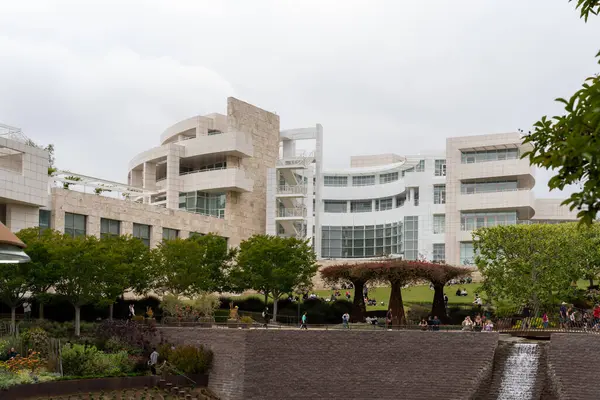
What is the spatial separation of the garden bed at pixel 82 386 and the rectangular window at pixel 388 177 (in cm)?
5634

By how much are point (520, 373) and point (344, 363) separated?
31.9 feet

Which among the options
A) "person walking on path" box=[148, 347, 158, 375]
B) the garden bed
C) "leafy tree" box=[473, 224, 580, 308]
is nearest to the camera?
the garden bed

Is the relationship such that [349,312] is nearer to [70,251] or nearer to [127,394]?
[70,251]

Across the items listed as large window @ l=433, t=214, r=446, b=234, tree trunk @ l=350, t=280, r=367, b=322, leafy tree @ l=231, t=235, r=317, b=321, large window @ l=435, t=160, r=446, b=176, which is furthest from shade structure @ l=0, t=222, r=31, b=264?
large window @ l=435, t=160, r=446, b=176

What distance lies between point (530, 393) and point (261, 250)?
1100 inches

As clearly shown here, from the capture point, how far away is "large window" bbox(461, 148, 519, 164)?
295 feet

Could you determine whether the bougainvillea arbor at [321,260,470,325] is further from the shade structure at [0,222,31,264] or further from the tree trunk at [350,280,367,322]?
the shade structure at [0,222,31,264]

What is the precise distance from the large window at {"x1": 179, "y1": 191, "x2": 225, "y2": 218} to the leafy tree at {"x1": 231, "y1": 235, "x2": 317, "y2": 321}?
2401 cm

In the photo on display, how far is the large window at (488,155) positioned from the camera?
8988 cm

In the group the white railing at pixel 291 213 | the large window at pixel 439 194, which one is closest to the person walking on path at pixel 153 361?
the white railing at pixel 291 213

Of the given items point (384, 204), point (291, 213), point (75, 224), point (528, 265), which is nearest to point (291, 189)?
point (291, 213)

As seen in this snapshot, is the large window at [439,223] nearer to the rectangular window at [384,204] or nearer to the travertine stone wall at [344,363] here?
the rectangular window at [384,204]

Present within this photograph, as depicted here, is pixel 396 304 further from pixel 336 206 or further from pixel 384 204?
pixel 336 206

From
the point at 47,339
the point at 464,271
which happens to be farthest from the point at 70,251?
the point at 464,271
